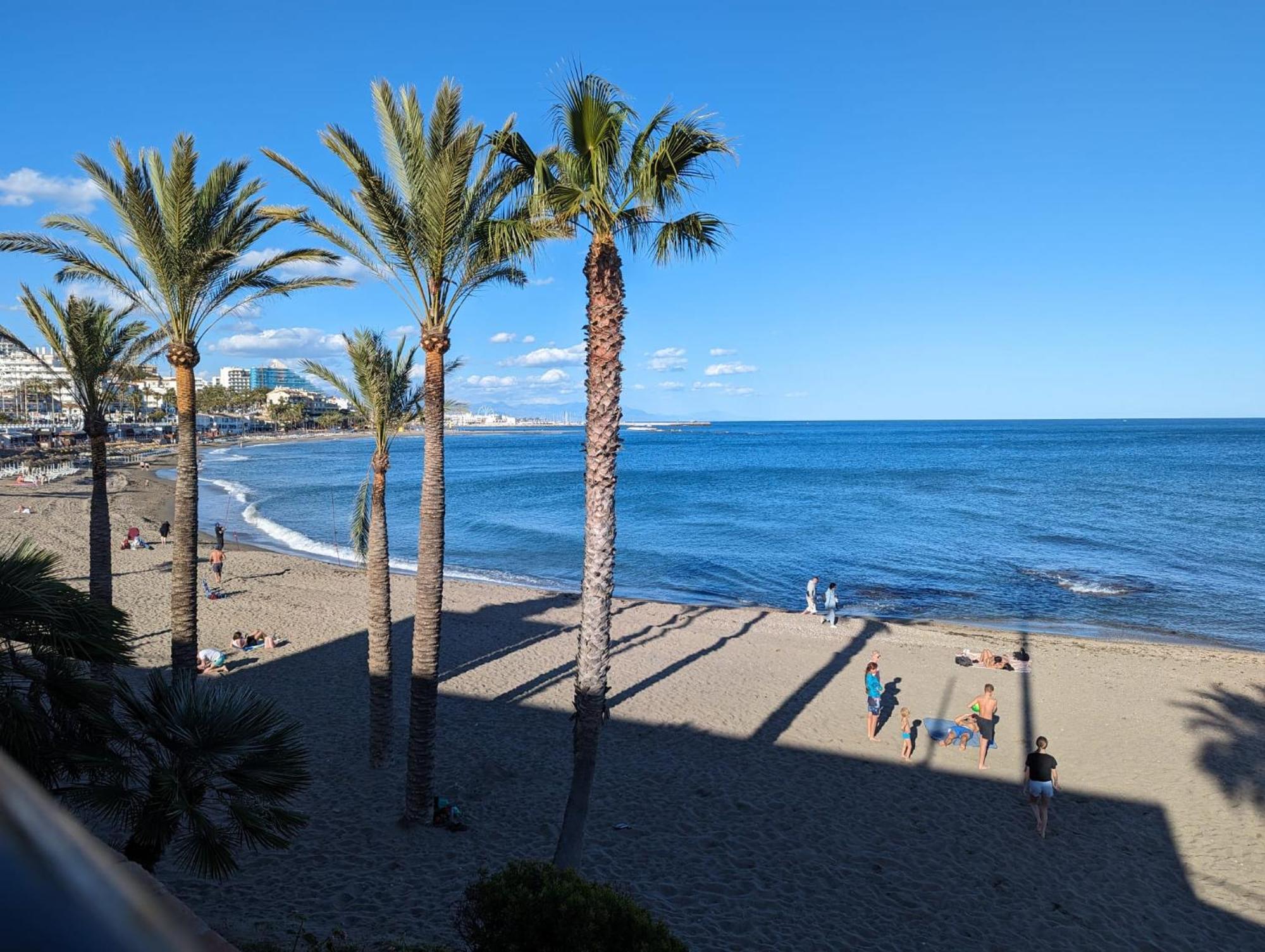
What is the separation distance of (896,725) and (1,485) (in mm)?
54410

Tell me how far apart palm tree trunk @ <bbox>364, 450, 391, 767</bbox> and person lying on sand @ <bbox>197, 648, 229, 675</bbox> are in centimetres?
588

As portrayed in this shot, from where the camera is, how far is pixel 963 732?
1391 centimetres

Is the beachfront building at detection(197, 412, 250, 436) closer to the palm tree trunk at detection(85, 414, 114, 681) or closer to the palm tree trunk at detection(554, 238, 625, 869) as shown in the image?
the palm tree trunk at detection(85, 414, 114, 681)

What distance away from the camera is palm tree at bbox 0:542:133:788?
5234mm

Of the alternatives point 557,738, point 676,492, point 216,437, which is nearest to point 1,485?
point 676,492

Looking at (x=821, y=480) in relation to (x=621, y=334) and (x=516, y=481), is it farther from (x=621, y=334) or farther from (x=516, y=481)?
(x=621, y=334)

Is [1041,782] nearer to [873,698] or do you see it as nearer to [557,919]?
[873,698]

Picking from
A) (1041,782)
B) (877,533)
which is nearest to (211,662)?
(1041,782)

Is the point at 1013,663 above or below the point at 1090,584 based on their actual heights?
above

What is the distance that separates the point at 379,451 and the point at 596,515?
21.1 ft

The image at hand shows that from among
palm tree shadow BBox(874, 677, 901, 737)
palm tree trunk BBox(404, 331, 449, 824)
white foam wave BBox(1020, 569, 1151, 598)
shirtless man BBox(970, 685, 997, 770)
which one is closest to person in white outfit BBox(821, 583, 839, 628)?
palm tree shadow BBox(874, 677, 901, 737)

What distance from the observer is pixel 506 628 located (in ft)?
69.2

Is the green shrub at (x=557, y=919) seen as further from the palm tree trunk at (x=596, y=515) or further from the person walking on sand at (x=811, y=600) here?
the person walking on sand at (x=811, y=600)

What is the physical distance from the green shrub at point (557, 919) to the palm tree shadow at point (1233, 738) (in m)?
11.3
